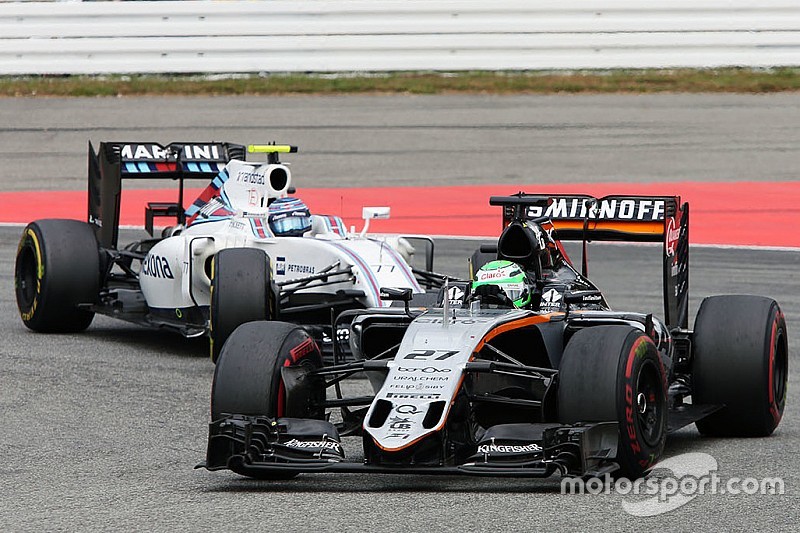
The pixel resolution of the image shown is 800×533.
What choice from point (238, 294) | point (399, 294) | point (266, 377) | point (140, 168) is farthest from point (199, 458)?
point (140, 168)

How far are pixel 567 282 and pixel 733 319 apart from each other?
3.43ft

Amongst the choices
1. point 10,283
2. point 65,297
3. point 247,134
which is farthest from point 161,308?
point 247,134

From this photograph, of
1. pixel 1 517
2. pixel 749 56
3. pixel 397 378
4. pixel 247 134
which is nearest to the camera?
pixel 1 517

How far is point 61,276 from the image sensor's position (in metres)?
14.1

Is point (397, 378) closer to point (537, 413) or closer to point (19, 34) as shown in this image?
point (537, 413)

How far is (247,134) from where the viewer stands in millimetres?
26828

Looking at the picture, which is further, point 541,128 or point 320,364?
point 541,128

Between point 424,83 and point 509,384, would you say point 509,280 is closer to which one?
point 509,384

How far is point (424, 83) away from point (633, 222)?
64.0 ft

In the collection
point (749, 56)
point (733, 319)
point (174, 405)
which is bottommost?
point (174, 405)

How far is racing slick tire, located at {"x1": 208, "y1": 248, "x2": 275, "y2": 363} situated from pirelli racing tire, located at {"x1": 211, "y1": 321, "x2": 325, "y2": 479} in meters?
3.07

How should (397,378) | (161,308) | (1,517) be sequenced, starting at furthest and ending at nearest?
(161,308), (397,378), (1,517)

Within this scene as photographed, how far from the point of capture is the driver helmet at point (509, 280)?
9.38 m

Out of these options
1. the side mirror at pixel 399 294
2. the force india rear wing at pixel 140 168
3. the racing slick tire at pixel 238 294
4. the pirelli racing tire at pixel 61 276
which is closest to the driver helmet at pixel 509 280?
the side mirror at pixel 399 294
